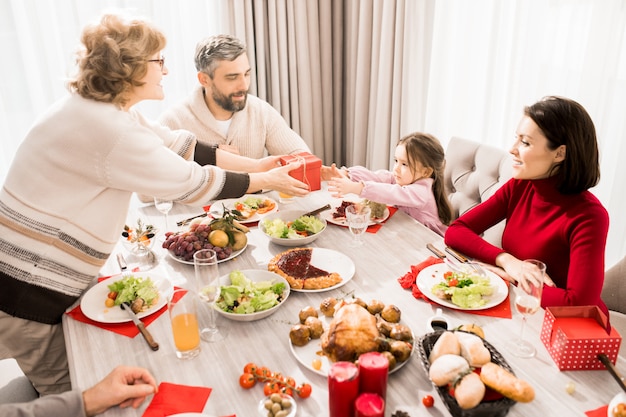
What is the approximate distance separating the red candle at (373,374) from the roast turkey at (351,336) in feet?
0.42

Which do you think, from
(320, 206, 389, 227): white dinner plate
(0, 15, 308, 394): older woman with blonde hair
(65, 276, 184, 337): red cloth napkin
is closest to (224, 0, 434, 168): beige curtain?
(320, 206, 389, 227): white dinner plate

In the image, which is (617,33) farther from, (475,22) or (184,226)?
(184,226)

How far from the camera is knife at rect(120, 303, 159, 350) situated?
128 centimetres

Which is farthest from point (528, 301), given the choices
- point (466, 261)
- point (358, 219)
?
point (358, 219)

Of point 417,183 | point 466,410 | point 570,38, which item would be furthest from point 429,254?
point 570,38

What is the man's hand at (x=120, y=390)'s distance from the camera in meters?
1.08

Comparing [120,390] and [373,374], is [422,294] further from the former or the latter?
[120,390]

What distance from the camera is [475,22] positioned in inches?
105

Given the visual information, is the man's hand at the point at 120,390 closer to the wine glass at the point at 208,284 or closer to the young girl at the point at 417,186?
the wine glass at the point at 208,284

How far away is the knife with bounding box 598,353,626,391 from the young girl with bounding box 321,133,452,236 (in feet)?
3.50

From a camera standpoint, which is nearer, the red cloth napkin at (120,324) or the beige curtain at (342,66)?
the red cloth napkin at (120,324)

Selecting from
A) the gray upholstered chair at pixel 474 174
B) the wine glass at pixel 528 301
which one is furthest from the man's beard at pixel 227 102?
the wine glass at pixel 528 301

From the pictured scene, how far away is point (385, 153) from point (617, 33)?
1.59 m

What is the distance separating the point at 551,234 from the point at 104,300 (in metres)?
1.46
